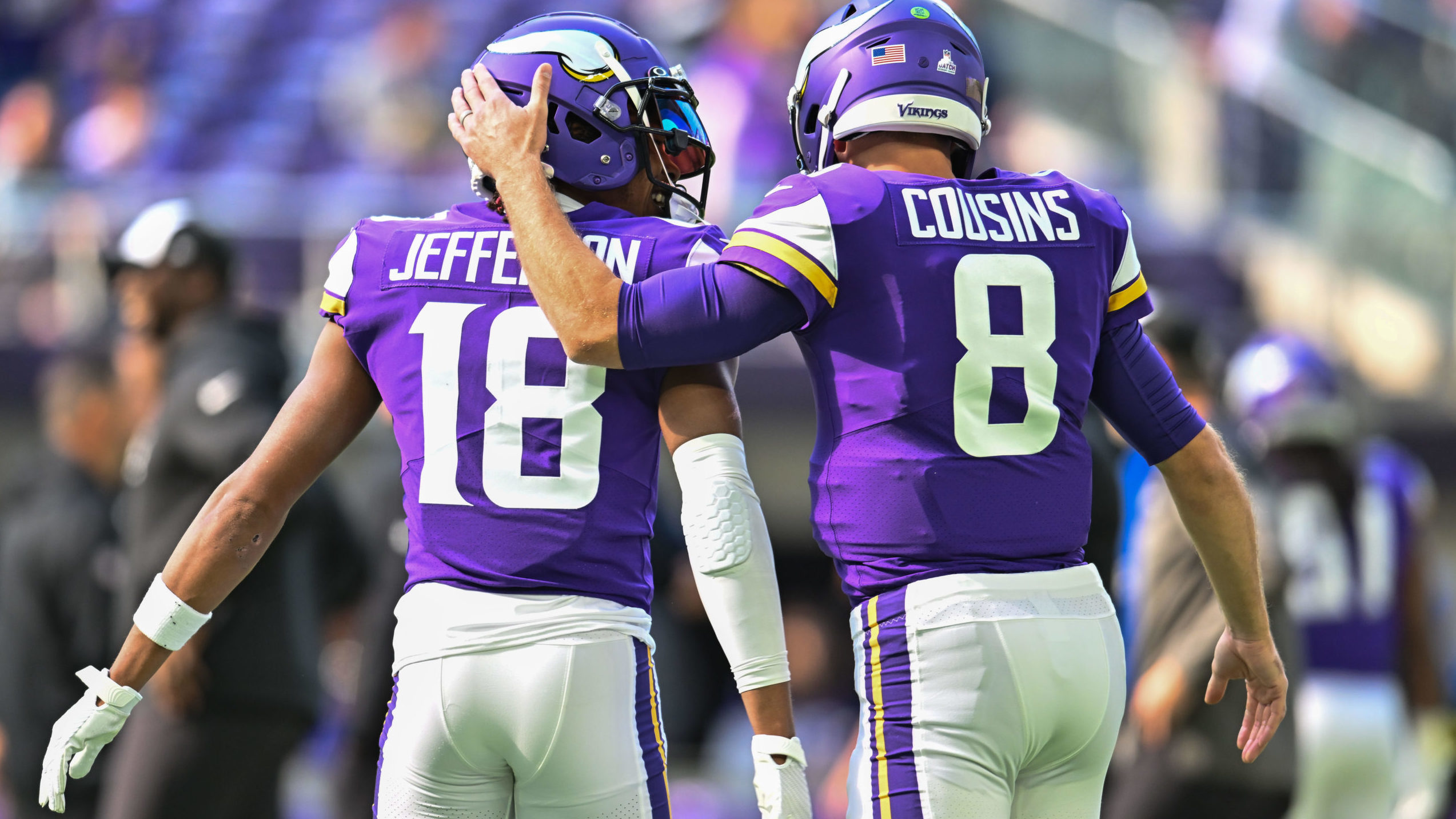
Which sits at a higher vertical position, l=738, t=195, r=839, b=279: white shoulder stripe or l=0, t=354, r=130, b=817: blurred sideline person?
l=738, t=195, r=839, b=279: white shoulder stripe

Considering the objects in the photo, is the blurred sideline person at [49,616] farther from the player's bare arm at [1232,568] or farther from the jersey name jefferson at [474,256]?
the player's bare arm at [1232,568]

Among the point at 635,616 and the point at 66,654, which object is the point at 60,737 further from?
the point at 66,654

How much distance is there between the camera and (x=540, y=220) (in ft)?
9.61

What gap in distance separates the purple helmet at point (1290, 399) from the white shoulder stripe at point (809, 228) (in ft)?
10.9

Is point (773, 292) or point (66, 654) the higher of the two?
point (773, 292)

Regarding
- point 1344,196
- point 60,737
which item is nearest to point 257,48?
point 1344,196

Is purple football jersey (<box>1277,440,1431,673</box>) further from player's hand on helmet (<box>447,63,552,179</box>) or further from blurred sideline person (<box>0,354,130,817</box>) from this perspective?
blurred sideline person (<box>0,354,130,817</box>)

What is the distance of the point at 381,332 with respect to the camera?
10.0ft

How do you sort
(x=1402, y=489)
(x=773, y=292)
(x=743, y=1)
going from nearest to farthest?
(x=773, y=292)
(x=1402, y=489)
(x=743, y=1)

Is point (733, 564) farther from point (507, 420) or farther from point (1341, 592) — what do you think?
point (1341, 592)

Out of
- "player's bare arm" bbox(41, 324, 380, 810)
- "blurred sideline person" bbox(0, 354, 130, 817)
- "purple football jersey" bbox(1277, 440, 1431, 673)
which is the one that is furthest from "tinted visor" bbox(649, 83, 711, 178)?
"blurred sideline person" bbox(0, 354, 130, 817)

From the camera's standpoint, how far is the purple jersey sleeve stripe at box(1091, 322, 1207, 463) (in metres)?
3.12

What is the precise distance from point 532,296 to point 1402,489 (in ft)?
13.0

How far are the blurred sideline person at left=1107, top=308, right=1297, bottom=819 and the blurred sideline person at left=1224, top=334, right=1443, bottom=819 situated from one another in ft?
2.03
